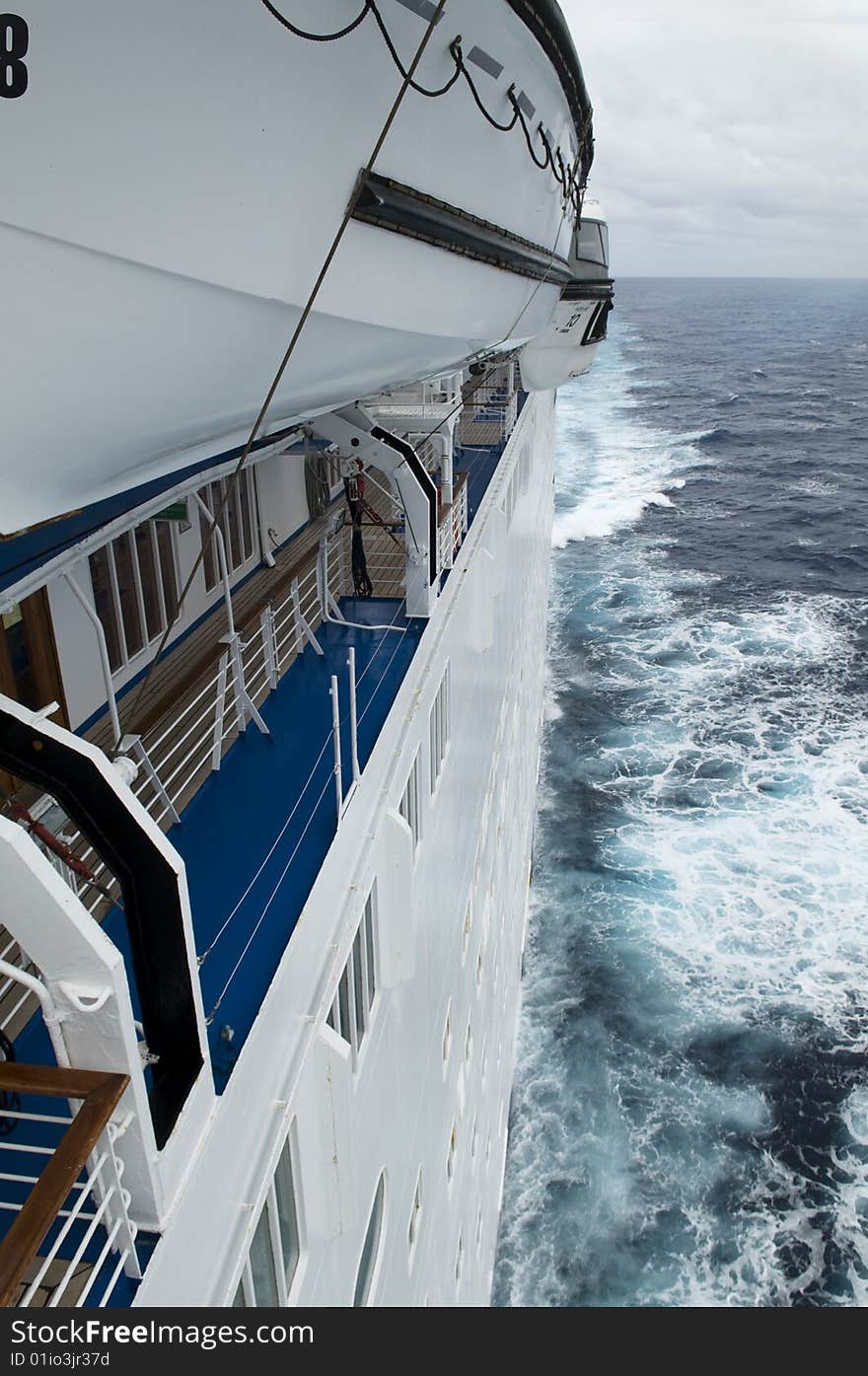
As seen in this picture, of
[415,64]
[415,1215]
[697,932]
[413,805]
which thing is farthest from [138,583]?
[697,932]

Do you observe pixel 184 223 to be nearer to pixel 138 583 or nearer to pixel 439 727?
pixel 138 583

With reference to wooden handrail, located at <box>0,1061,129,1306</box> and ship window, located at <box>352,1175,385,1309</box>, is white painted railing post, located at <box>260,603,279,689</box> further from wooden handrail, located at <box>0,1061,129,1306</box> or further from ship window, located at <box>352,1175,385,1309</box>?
wooden handrail, located at <box>0,1061,129,1306</box>

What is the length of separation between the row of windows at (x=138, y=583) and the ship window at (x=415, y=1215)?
3.91 metres

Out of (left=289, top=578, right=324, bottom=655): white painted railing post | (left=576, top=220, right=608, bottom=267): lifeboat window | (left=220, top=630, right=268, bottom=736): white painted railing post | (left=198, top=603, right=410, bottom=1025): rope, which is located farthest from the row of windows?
(left=576, top=220, right=608, bottom=267): lifeboat window

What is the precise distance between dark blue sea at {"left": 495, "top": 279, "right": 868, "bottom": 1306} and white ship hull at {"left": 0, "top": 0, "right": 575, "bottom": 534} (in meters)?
11.2

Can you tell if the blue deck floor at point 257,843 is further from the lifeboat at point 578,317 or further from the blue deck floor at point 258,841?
the lifeboat at point 578,317

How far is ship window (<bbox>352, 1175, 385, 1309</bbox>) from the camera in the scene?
455cm

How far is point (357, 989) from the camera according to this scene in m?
4.41

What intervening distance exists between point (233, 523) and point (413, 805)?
3374 mm

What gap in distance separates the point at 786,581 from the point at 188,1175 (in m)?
28.7

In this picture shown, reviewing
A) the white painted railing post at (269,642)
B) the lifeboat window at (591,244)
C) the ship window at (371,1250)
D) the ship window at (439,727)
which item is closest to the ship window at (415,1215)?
the ship window at (371,1250)

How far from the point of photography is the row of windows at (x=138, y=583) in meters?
5.53

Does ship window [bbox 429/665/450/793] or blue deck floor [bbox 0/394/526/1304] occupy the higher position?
blue deck floor [bbox 0/394/526/1304]
